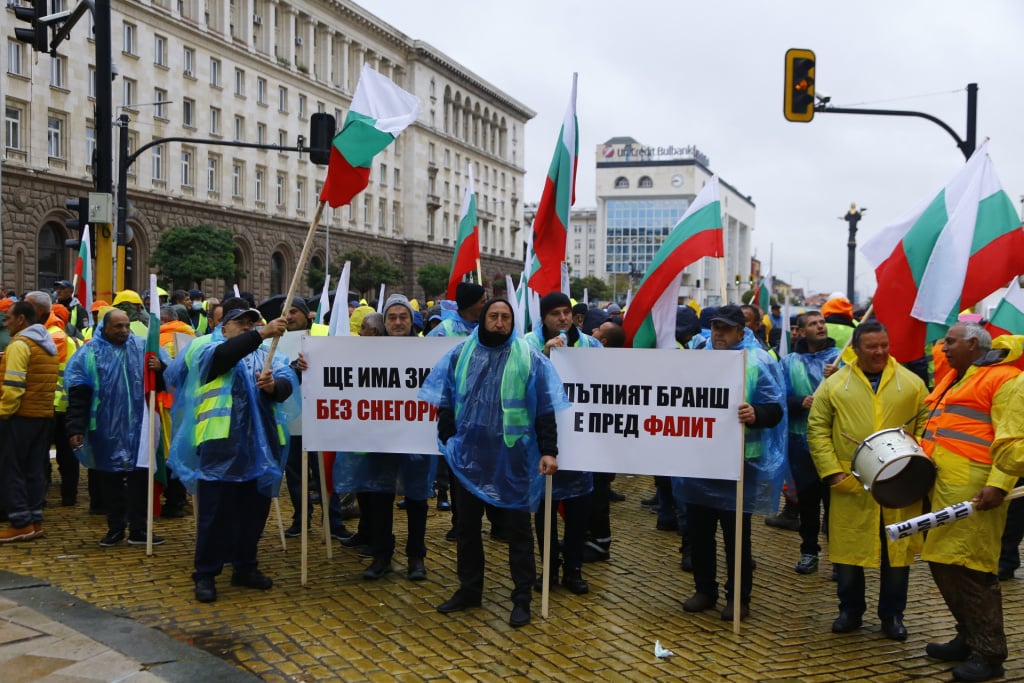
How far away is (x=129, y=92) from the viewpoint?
41.5 metres

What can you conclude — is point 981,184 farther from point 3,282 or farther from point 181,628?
point 3,282

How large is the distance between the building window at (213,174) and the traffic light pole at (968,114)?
39.2m

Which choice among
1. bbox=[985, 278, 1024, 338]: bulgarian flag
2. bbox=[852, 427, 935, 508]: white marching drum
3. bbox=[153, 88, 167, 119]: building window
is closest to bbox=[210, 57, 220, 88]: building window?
bbox=[153, 88, 167, 119]: building window

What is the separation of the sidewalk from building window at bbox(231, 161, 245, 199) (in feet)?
151

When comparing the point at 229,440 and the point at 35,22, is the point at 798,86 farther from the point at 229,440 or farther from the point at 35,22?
the point at 229,440

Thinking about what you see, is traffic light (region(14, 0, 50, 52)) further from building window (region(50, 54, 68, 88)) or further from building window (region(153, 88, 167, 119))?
building window (region(153, 88, 167, 119))

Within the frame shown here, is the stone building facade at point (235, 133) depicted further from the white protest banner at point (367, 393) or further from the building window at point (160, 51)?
the white protest banner at point (367, 393)

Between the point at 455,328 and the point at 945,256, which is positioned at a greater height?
the point at 945,256

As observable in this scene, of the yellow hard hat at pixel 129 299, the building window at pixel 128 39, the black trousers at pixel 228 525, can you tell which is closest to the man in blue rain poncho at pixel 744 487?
the black trousers at pixel 228 525

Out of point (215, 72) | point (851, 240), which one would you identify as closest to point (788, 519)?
point (851, 240)

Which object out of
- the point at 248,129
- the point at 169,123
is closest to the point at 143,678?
the point at 169,123

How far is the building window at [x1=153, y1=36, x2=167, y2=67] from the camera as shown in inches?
1695

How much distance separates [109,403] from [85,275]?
5124 mm

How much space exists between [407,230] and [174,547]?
60.6m
